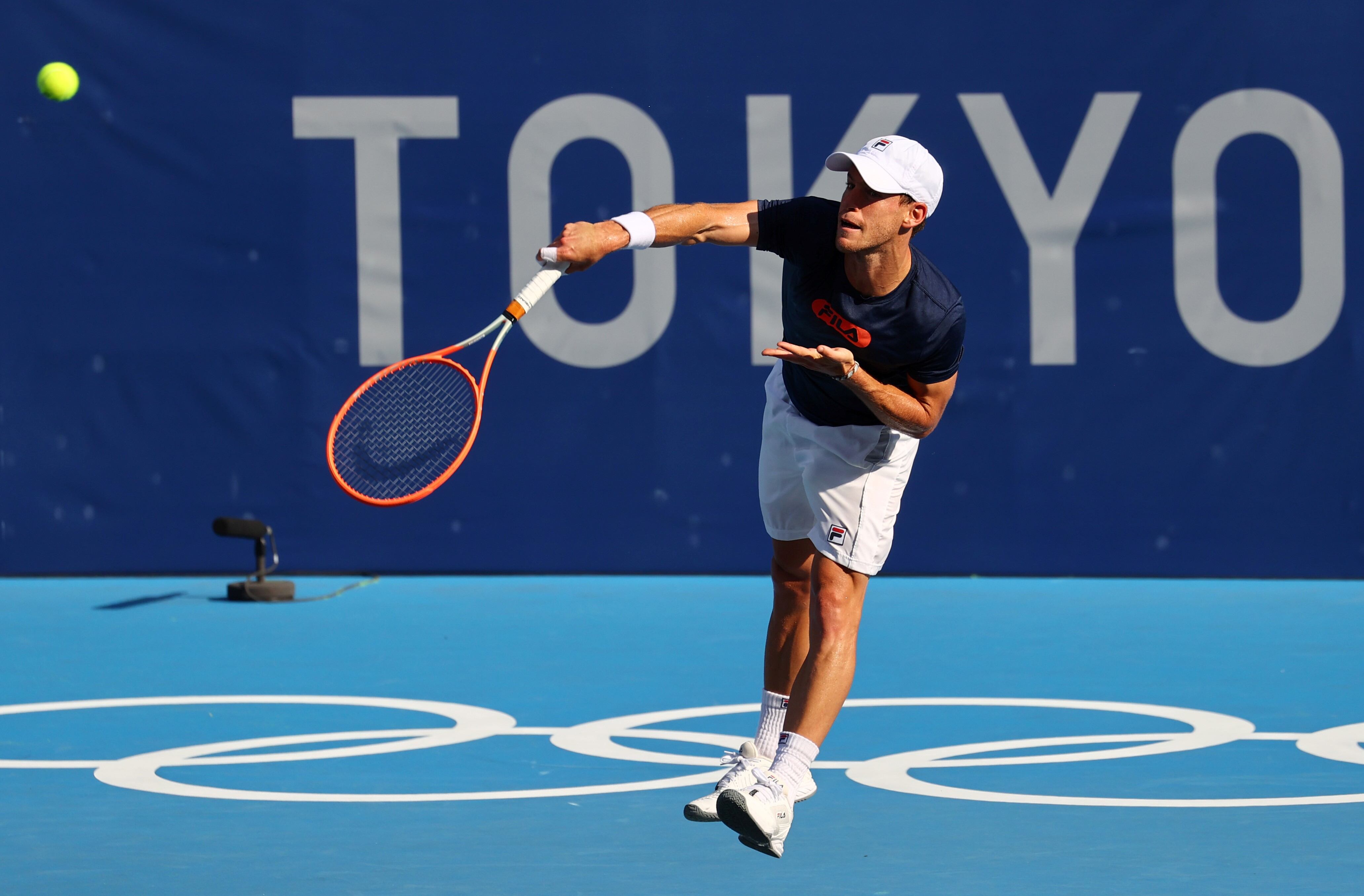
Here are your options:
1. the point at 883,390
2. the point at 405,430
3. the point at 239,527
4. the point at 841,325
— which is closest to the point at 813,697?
the point at 883,390

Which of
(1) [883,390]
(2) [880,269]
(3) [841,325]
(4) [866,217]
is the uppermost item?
(4) [866,217]

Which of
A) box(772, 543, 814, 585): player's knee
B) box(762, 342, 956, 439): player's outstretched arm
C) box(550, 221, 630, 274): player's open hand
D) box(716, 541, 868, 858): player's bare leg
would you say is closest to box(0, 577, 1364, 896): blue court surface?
box(716, 541, 868, 858): player's bare leg

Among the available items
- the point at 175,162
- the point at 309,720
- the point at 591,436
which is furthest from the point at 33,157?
the point at 309,720

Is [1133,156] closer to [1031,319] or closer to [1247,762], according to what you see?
[1031,319]

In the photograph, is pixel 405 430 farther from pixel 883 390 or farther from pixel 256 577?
pixel 883 390

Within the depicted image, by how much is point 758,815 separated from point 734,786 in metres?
0.08

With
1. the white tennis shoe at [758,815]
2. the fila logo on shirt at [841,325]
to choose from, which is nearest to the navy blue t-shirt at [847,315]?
the fila logo on shirt at [841,325]

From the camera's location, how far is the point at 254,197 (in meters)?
9.12

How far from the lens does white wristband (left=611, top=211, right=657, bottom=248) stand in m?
4.31

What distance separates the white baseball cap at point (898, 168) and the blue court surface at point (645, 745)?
1.46 meters

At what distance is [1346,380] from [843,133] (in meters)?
2.64

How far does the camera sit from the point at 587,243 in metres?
4.19

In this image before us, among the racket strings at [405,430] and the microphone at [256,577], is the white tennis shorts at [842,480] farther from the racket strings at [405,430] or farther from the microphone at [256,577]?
the microphone at [256,577]

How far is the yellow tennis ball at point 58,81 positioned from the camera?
8.90 metres
